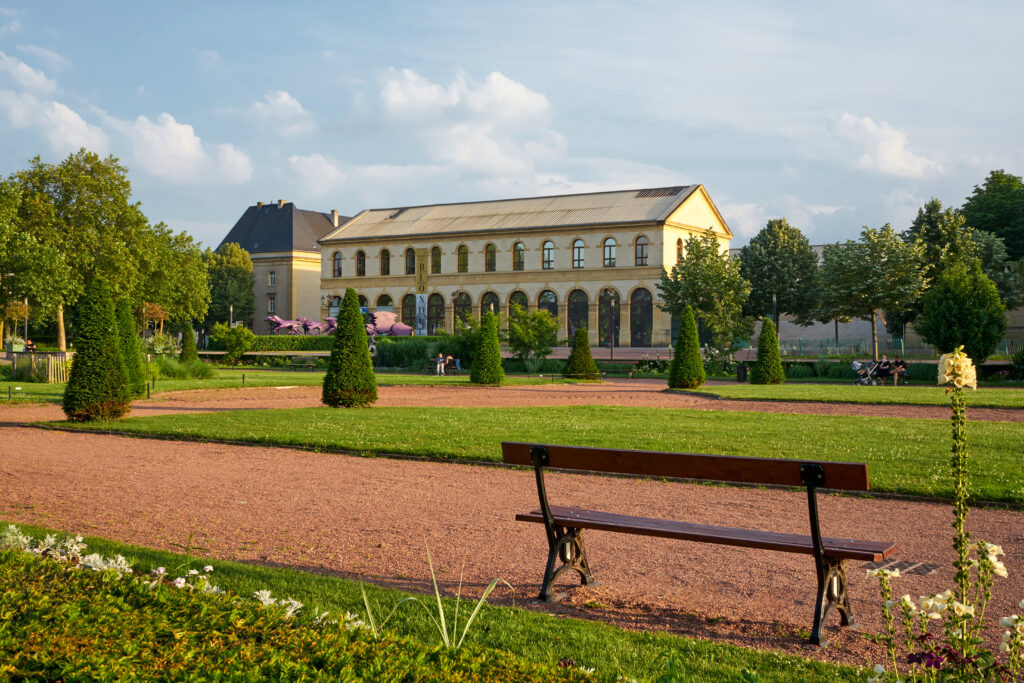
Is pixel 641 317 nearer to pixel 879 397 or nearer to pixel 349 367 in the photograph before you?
pixel 879 397

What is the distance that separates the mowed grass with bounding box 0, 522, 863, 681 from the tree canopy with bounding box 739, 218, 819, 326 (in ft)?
186

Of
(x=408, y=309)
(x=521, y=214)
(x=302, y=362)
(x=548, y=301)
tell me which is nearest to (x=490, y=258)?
(x=521, y=214)

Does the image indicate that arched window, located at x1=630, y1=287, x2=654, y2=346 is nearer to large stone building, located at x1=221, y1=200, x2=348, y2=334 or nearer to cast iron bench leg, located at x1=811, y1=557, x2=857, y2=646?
large stone building, located at x1=221, y1=200, x2=348, y2=334

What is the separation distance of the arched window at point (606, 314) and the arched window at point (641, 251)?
3.01 meters

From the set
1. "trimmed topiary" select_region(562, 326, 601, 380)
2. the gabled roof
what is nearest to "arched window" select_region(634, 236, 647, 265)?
the gabled roof

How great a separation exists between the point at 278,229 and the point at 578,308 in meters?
35.6

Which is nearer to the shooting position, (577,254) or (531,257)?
(577,254)

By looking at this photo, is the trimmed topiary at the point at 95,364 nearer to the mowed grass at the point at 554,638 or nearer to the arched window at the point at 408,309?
the mowed grass at the point at 554,638

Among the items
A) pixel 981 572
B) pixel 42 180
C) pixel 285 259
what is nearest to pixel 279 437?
pixel 981 572

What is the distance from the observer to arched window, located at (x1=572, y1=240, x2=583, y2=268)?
64438 millimetres

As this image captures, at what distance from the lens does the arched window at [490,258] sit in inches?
2665

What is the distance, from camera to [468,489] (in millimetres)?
9328

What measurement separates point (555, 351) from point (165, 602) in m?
50.8

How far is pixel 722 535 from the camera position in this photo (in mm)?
5160
